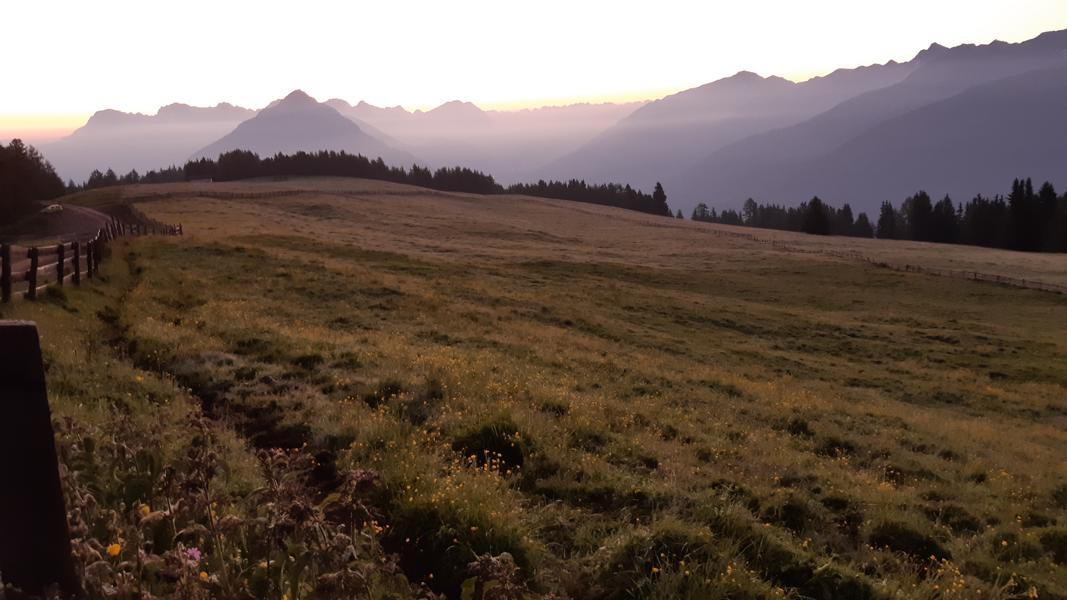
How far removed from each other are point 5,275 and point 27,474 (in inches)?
563

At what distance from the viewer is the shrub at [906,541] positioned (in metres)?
8.62

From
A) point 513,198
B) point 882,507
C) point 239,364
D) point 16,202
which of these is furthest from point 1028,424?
point 513,198

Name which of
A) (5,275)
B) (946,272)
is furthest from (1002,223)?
(5,275)

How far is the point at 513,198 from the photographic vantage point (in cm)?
13388

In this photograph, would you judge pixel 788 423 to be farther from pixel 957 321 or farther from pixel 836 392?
pixel 957 321

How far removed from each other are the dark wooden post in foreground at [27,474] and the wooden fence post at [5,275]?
13.9 metres

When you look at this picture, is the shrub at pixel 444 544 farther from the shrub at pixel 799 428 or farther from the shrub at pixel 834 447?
the shrub at pixel 799 428

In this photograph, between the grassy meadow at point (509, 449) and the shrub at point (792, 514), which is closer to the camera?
the grassy meadow at point (509, 449)

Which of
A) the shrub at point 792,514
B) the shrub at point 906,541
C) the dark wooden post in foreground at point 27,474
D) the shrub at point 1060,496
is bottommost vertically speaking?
the shrub at point 1060,496

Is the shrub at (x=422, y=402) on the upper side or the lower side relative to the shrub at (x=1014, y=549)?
upper

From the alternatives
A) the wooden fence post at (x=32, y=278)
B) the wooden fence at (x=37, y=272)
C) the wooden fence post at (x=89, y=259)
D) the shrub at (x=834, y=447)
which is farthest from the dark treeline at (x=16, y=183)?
the shrub at (x=834, y=447)

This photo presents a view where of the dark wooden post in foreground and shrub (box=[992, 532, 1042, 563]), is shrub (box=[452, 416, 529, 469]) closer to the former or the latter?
the dark wooden post in foreground

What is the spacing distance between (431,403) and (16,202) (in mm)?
97116

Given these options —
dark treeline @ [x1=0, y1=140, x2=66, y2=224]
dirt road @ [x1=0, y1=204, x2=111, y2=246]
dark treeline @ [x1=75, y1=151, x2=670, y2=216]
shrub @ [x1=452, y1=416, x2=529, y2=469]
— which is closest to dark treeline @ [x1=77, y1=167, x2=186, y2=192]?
dark treeline @ [x1=75, y1=151, x2=670, y2=216]
